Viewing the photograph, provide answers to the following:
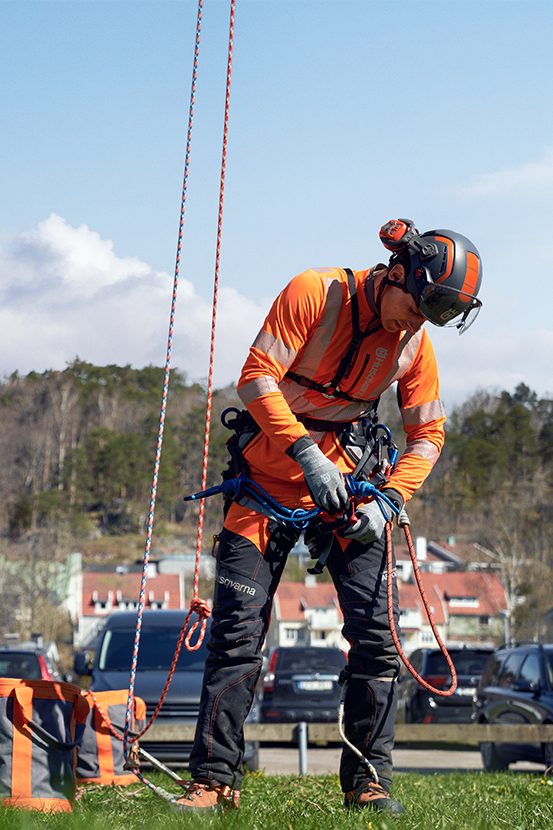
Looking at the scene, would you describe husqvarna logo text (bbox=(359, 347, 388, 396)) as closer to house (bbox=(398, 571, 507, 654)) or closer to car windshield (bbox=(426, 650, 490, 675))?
car windshield (bbox=(426, 650, 490, 675))

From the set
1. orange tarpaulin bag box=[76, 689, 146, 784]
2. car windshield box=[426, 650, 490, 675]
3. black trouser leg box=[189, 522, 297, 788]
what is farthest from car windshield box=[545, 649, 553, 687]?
black trouser leg box=[189, 522, 297, 788]

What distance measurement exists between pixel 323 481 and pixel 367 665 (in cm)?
91

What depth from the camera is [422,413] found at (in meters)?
4.31

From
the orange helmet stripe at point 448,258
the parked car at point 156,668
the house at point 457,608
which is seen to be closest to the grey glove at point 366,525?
the orange helmet stripe at point 448,258

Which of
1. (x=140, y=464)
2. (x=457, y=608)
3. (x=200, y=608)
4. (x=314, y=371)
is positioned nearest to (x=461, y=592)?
(x=457, y=608)

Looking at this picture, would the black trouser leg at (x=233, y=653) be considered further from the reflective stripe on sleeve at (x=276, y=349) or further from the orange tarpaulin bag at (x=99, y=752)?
the orange tarpaulin bag at (x=99, y=752)

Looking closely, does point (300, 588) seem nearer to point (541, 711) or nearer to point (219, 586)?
point (541, 711)

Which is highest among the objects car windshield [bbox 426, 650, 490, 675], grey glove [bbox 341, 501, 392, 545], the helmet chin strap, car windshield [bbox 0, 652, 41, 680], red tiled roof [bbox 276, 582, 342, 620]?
red tiled roof [bbox 276, 582, 342, 620]

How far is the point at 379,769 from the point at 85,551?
9882 cm

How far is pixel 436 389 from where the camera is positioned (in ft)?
14.3

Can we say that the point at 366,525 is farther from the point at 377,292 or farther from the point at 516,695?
the point at 516,695

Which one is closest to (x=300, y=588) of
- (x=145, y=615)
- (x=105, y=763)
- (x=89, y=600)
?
(x=89, y=600)

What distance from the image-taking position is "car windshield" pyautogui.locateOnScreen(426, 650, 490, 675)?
685 inches

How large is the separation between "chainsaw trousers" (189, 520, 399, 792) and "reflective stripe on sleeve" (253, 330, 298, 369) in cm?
72
